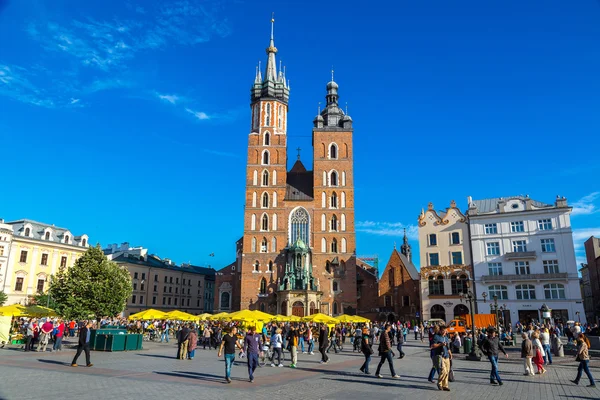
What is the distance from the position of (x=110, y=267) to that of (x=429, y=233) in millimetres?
35209

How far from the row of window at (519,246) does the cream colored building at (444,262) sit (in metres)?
2.32

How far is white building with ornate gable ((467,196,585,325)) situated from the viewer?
4609 cm

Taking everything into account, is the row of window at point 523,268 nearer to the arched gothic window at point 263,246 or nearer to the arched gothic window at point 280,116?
the arched gothic window at point 263,246

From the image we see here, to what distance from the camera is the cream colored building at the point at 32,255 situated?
55.5 metres

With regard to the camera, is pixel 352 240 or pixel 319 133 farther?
pixel 319 133

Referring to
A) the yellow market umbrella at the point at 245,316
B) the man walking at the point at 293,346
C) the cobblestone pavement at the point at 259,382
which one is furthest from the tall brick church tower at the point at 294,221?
the cobblestone pavement at the point at 259,382

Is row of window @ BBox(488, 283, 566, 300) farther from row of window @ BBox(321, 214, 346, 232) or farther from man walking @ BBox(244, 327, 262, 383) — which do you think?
man walking @ BBox(244, 327, 262, 383)

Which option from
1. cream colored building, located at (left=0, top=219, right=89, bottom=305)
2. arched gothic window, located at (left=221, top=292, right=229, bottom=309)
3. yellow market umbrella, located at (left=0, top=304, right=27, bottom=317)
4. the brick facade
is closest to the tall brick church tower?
arched gothic window, located at (left=221, top=292, right=229, bottom=309)

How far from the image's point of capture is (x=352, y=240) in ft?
201

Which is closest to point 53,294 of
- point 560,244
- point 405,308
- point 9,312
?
point 9,312

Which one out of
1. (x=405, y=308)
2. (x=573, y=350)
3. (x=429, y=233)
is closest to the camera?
(x=573, y=350)

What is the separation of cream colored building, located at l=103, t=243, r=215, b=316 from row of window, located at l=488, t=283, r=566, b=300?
5228cm

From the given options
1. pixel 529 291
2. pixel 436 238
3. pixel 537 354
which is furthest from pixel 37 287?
pixel 537 354

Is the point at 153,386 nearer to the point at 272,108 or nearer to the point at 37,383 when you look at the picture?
the point at 37,383
